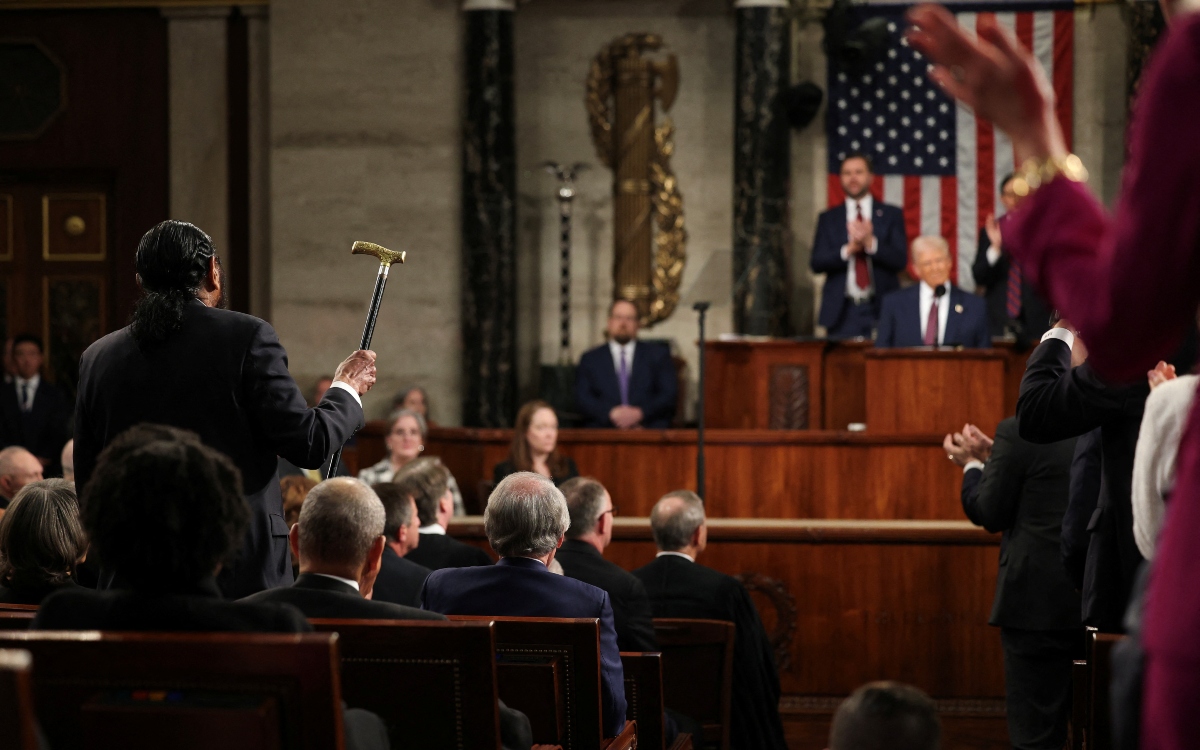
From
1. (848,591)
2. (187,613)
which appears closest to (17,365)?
(848,591)

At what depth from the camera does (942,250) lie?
8.16 meters

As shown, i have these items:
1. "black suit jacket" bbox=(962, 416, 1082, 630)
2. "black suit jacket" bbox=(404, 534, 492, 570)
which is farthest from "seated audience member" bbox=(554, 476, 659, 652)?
"black suit jacket" bbox=(962, 416, 1082, 630)

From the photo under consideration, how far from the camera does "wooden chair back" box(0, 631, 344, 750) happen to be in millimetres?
1771

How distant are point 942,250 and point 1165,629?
7.15 metres

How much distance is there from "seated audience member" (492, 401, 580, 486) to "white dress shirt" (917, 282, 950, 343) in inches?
89.5

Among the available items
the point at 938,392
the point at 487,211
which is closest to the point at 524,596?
the point at 938,392

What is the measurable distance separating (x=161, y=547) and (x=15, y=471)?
3.48m

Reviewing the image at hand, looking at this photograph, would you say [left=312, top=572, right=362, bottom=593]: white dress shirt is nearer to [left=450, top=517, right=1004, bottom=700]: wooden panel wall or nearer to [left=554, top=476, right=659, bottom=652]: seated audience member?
[left=554, top=476, right=659, bottom=652]: seated audience member

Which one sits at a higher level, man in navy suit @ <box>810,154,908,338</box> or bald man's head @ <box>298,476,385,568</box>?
man in navy suit @ <box>810,154,908,338</box>

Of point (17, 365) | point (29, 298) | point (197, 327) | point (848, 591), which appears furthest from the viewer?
point (29, 298)

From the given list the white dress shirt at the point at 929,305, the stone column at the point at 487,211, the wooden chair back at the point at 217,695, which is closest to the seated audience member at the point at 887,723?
the wooden chair back at the point at 217,695

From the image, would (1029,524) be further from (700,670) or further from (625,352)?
(625,352)

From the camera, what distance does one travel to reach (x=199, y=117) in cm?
1123

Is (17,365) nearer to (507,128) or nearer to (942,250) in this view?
(507,128)
